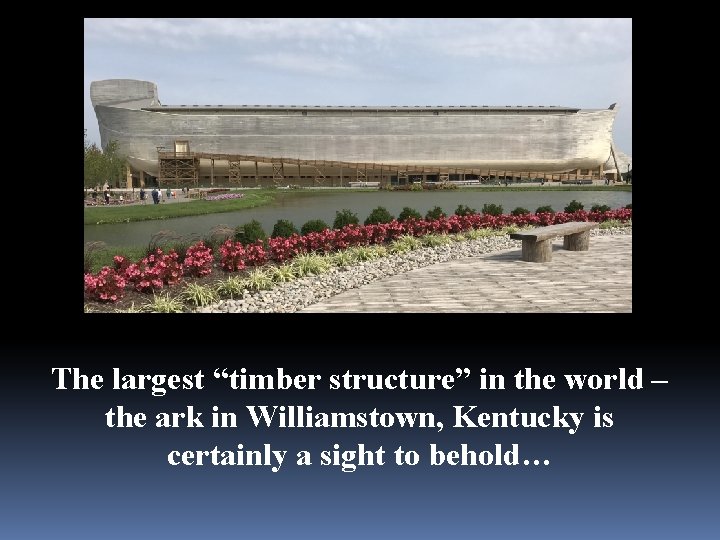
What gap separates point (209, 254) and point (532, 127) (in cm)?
6974

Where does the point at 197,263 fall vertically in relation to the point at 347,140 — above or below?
below

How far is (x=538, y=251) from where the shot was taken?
11.8 m

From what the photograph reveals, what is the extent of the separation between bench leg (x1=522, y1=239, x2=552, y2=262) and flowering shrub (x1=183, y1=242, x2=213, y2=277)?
5.65 metres

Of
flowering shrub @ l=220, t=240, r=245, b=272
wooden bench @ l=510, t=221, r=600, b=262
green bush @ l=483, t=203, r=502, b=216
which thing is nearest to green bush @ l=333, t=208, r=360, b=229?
wooden bench @ l=510, t=221, r=600, b=262

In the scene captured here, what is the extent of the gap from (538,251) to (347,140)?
203ft

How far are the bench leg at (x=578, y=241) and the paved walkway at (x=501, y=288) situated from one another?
0.97 metres

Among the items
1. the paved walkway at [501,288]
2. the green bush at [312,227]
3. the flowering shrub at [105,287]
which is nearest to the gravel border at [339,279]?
the paved walkway at [501,288]

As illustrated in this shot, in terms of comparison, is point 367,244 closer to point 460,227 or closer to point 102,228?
point 460,227

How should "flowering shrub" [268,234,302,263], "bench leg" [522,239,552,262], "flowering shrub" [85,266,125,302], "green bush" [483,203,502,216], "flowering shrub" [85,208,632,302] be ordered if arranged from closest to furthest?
"flowering shrub" [85,266,125,302]
"flowering shrub" [85,208,632,302]
"flowering shrub" [268,234,302,263]
"bench leg" [522,239,552,262]
"green bush" [483,203,502,216]

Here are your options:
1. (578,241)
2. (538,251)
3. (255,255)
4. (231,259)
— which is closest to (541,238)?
(538,251)

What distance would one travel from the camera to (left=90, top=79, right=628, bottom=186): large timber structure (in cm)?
6888

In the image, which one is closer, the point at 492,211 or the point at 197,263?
the point at 197,263

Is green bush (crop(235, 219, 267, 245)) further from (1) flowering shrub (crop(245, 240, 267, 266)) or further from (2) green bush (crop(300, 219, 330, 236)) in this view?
(2) green bush (crop(300, 219, 330, 236))

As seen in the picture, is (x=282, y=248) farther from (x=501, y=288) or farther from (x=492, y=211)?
(x=492, y=211)
